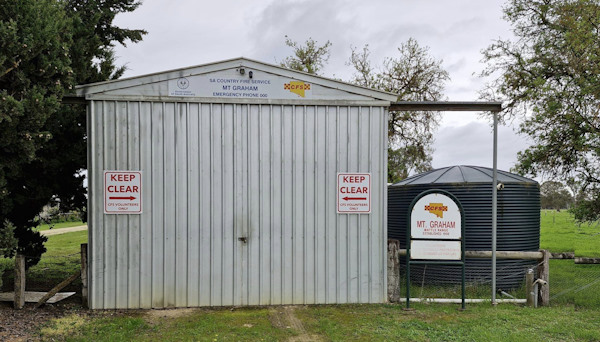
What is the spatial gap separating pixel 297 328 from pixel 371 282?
187 centimetres

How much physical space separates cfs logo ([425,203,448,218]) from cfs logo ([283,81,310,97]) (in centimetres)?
300

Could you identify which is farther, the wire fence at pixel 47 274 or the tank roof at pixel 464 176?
the tank roof at pixel 464 176

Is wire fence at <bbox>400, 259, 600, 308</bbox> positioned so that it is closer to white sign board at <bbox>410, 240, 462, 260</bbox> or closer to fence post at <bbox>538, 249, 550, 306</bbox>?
fence post at <bbox>538, 249, 550, 306</bbox>

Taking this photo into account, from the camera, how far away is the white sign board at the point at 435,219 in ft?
25.3

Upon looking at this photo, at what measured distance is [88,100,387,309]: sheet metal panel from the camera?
7441 millimetres

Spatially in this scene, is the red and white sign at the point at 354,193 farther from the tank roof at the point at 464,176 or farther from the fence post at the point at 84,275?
the fence post at the point at 84,275

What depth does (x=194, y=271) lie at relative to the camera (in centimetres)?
752

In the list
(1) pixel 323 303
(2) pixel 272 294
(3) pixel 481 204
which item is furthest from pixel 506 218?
(2) pixel 272 294

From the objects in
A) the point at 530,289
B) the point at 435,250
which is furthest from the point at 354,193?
the point at 530,289

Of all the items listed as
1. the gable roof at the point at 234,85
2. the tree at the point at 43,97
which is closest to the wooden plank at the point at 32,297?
the tree at the point at 43,97

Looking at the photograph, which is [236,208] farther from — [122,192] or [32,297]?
[32,297]

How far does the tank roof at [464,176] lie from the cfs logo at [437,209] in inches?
94.0

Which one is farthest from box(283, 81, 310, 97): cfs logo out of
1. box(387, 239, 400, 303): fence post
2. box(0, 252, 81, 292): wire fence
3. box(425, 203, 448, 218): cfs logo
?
box(0, 252, 81, 292): wire fence

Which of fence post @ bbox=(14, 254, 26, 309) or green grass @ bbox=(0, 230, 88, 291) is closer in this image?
fence post @ bbox=(14, 254, 26, 309)
